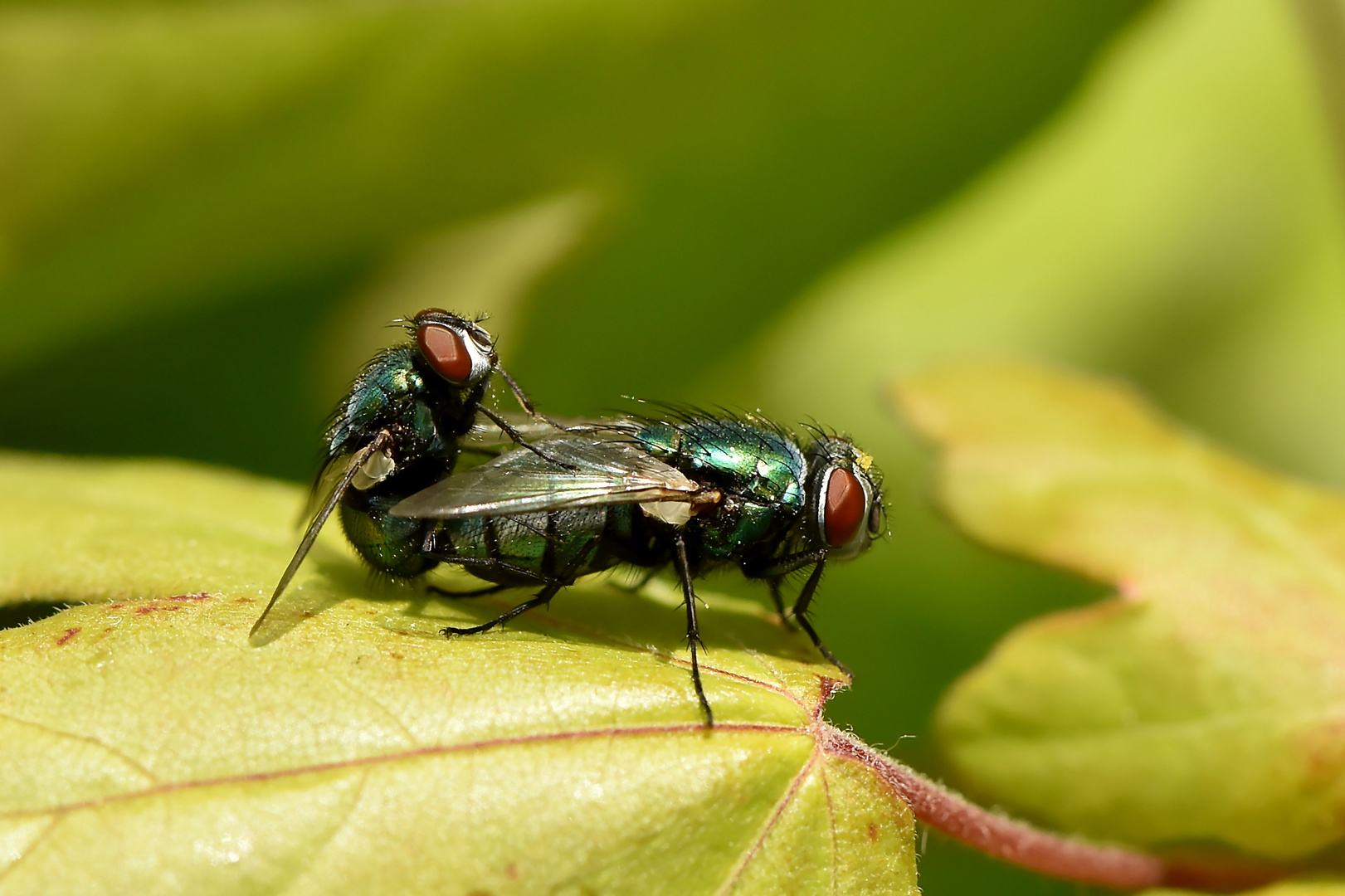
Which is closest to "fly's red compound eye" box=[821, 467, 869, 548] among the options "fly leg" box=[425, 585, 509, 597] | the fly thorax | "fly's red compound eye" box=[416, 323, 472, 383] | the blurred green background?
the blurred green background

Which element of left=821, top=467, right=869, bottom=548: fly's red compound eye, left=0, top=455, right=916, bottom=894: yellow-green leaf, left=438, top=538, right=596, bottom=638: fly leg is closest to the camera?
left=0, top=455, right=916, bottom=894: yellow-green leaf

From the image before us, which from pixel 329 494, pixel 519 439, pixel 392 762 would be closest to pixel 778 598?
pixel 519 439

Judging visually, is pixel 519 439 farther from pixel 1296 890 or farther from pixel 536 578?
pixel 1296 890

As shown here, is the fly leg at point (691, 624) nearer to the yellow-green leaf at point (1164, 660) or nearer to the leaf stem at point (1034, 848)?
the leaf stem at point (1034, 848)

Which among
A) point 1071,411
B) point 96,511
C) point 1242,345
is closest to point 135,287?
point 96,511

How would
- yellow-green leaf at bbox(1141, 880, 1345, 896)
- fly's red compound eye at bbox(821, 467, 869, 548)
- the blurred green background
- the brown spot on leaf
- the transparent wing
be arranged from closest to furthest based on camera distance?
the brown spot on leaf → the transparent wing → yellow-green leaf at bbox(1141, 880, 1345, 896) → fly's red compound eye at bbox(821, 467, 869, 548) → the blurred green background

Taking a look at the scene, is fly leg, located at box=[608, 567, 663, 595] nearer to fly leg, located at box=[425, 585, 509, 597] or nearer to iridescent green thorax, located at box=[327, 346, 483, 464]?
fly leg, located at box=[425, 585, 509, 597]

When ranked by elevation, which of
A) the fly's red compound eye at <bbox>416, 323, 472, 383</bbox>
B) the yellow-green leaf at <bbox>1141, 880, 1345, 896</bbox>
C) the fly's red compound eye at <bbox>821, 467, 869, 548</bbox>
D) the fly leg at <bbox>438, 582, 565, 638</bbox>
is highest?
the fly's red compound eye at <bbox>416, 323, 472, 383</bbox>
